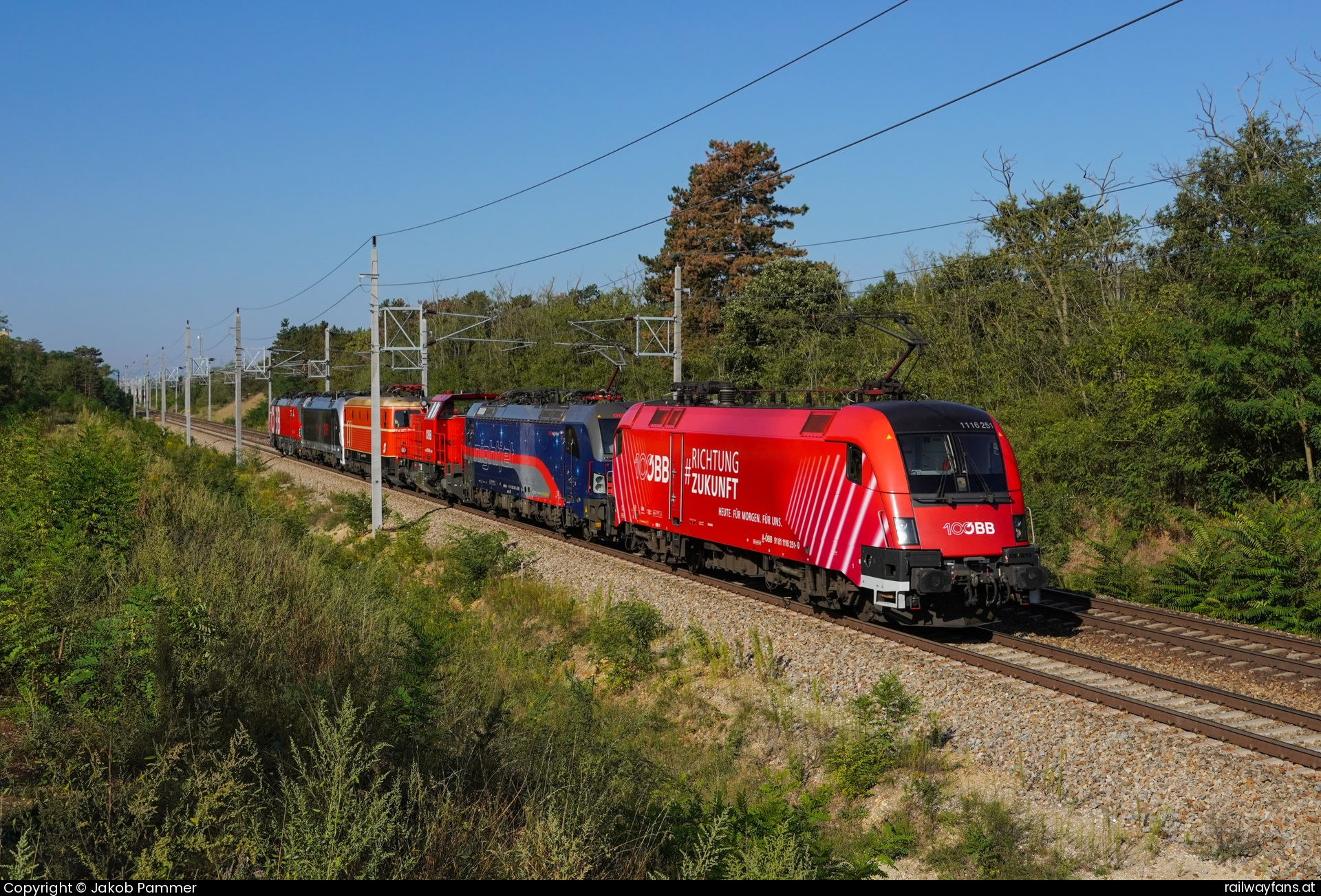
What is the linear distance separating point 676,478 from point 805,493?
429cm

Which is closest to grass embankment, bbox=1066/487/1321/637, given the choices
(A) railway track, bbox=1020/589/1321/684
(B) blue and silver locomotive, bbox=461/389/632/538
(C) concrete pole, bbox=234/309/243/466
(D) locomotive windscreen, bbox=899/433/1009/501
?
(A) railway track, bbox=1020/589/1321/684

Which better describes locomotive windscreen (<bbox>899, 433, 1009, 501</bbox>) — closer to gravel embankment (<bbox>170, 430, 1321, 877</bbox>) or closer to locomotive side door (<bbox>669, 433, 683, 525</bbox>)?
gravel embankment (<bbox>170, 430, 1321, 877</bbox>)

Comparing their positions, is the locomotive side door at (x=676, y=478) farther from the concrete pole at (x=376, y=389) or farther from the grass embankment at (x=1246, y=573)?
the concrete pole at (x=376, y=389)

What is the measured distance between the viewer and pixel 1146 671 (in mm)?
11664

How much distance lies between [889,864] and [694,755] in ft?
11.9

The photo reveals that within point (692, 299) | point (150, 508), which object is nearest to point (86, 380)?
point (692, 299)

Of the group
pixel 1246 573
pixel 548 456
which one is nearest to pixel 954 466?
pixel 1246 573

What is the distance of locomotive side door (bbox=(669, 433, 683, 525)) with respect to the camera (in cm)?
1841

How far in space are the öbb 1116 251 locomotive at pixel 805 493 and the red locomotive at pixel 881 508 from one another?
21 millimetres

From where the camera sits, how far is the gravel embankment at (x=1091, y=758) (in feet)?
25.0

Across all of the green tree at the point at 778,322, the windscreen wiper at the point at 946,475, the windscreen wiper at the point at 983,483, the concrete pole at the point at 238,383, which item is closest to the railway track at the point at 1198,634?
the windscreen wiper at the point at 983,483

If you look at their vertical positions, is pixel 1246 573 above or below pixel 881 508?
below

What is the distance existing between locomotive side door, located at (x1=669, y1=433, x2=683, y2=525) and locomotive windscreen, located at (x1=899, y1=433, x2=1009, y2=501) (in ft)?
19.5

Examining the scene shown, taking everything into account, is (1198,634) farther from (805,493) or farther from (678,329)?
(678,329)
